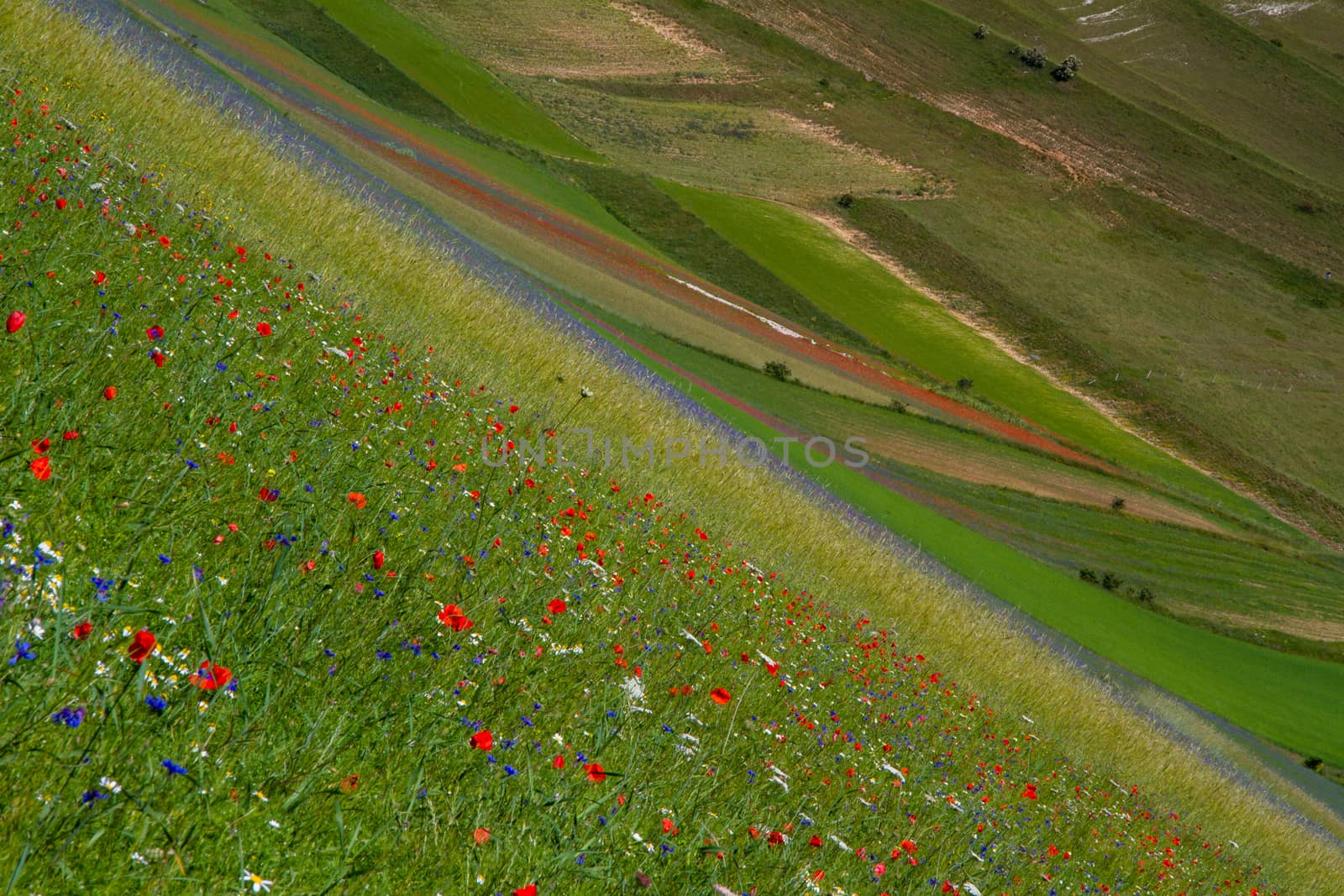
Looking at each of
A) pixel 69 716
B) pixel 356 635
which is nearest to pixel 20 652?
pixel 69 716

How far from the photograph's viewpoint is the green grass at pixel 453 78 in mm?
47250

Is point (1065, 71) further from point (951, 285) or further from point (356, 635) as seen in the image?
point (356, 635)

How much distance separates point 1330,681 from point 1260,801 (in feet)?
55.7

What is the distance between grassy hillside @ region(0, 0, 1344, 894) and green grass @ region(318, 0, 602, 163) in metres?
39.4

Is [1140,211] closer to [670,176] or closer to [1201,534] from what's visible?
[670,176]

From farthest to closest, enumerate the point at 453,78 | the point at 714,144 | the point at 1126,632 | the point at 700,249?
the point at 714,144
the point at 453,78
the point at 700,249
the point at 1126,632

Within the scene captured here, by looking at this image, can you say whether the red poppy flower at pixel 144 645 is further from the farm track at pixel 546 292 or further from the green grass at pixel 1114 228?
the green grass at pixel 1114 228

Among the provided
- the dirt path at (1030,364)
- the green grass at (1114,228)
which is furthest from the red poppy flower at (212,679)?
the green grass at (1114,228)

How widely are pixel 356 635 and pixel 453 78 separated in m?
52.4

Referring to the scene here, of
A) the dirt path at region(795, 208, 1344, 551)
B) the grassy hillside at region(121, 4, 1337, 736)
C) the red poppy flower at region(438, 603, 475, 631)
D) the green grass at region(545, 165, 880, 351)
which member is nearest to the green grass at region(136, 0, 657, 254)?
the grassy hillside at region(121, 4, 1337, 736)

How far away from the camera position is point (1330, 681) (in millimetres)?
28984

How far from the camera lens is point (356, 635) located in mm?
3525

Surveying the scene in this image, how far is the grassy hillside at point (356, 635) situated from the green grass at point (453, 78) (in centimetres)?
3940

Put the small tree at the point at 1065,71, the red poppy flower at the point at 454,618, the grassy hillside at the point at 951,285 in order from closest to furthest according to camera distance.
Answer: the red poppy flower at the point at 454,618
the grassy hillside at the point at 951,285
the small tree at the point at 1065,71
